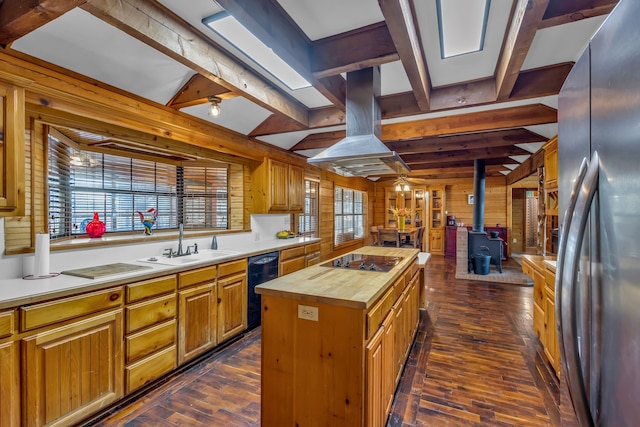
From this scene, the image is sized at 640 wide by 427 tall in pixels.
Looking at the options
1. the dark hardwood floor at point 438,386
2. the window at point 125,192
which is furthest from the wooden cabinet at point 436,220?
the window at point 125,192

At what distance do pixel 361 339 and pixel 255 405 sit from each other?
1.09 metres

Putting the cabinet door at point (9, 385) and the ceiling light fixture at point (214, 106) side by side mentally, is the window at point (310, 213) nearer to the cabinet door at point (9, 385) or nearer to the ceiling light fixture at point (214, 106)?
the ceiling light fixture at point (214, 106)

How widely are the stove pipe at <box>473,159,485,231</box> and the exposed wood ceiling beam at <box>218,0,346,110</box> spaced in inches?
192

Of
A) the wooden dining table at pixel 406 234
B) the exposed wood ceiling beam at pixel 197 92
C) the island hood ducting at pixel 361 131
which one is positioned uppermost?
the exposed wood ceiling beam at pixel 197 92

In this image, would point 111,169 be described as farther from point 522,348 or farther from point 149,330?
point 522,348

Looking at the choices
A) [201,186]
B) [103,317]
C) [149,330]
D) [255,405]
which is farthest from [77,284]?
[201,186]

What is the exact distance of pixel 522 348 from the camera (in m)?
2.84

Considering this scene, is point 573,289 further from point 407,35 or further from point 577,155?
point 407,35

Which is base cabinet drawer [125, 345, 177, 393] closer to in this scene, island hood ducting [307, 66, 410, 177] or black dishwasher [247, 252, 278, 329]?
black dishwasher [247, 252, 278, 329]

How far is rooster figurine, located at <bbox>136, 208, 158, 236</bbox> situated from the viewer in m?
2.96

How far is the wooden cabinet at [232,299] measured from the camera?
9.20 ft

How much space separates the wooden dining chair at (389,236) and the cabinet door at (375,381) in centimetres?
527

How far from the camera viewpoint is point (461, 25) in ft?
6.10

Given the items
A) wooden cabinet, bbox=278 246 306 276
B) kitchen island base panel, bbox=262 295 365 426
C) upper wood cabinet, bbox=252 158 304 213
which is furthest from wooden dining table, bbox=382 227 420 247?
kitchen island base panel, bbox=262 295 365 426
